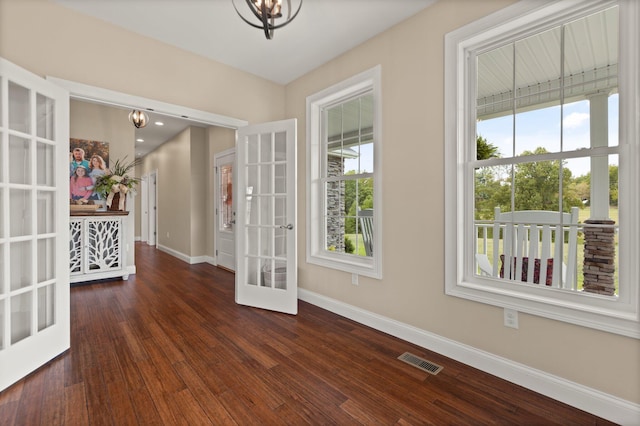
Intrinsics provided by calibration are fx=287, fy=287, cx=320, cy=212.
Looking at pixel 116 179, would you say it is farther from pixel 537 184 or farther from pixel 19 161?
pixel 537 184

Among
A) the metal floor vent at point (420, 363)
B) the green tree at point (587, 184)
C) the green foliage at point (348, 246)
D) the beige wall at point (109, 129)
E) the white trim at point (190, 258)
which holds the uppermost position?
the beige wall at point (109, 129)

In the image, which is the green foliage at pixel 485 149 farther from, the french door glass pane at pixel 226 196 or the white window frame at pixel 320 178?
the french door glass pane at pixel 226 196

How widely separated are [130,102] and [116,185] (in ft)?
8.18

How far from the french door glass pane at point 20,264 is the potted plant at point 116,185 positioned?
284cm

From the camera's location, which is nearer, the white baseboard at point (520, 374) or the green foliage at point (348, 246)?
the white baseboard at point (520, 374)

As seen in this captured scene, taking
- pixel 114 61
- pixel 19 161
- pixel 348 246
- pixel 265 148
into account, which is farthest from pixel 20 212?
pixel 348 246

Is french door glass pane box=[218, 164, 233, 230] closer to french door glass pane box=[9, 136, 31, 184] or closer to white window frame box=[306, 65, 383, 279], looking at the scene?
white window frame box=[306, 65, 383, 279]

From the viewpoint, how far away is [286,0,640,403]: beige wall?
Answer: 5.74ft

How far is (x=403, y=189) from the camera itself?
2523 millimetres

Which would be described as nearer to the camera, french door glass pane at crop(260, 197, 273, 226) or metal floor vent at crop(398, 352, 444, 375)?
metal floor vent at crop(398, 352, 444, 375)

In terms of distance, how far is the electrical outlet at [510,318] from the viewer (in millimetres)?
1910

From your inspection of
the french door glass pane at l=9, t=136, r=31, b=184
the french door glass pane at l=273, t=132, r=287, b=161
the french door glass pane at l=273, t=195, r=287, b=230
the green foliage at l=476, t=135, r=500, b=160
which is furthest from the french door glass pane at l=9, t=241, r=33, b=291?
the green foliage at l=476, t=135, r=500, b=160

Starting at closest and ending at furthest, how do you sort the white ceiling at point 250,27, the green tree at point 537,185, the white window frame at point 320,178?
the green tree at point 537,185, the white ceiling at point 250,27, the white window frame at point 320,178

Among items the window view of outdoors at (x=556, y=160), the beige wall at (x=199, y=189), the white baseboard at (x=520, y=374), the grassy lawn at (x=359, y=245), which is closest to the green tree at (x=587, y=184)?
the window view of outdoors at (x=556, y=160)
